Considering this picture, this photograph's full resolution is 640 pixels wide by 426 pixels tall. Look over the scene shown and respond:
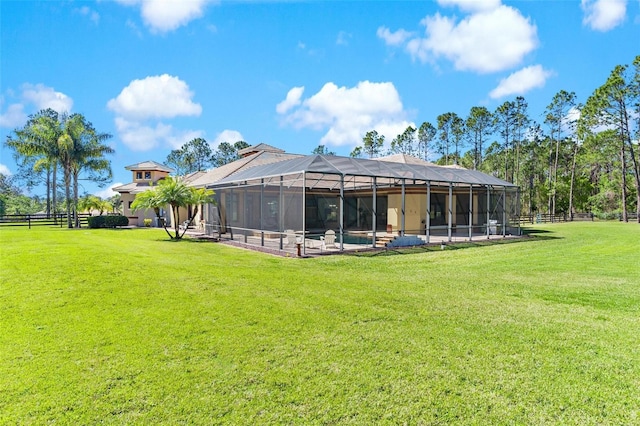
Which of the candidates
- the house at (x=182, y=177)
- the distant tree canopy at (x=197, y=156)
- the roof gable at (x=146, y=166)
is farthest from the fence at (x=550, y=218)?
the distant tree canopy at (x=197, y=156)

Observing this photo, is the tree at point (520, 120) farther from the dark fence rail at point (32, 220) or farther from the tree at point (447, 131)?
the dark fence rail at point (32, 220)

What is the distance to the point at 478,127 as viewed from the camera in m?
47.5

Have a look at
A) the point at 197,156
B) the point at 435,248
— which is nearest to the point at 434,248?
the point at 435,248

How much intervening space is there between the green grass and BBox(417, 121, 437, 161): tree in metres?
47.0

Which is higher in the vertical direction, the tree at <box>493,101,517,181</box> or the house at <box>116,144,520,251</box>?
the tree at <box>493,101,517,181</box>

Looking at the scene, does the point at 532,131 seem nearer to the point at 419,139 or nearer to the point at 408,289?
the point at 419,139

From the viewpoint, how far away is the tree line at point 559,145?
108 feet

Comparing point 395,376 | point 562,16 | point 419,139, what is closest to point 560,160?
point 419,139

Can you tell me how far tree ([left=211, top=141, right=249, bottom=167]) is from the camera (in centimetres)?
5878

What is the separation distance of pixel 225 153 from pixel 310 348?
5839 centimetres

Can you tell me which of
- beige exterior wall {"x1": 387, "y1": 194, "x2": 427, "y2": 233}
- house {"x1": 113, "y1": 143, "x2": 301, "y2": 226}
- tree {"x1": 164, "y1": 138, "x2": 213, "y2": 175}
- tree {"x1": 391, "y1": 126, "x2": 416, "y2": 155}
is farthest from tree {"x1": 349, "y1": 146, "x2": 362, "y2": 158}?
beige exterior wall {"x1": 387, "y1": 194, "x2": 427, "y2": 233}

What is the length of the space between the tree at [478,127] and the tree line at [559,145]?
0.11 metres

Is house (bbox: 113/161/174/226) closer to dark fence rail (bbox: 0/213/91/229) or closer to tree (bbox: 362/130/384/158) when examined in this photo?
dark fence rail (bbox: 0/213/91/229)

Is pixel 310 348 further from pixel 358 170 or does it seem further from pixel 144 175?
pixel 144 175
